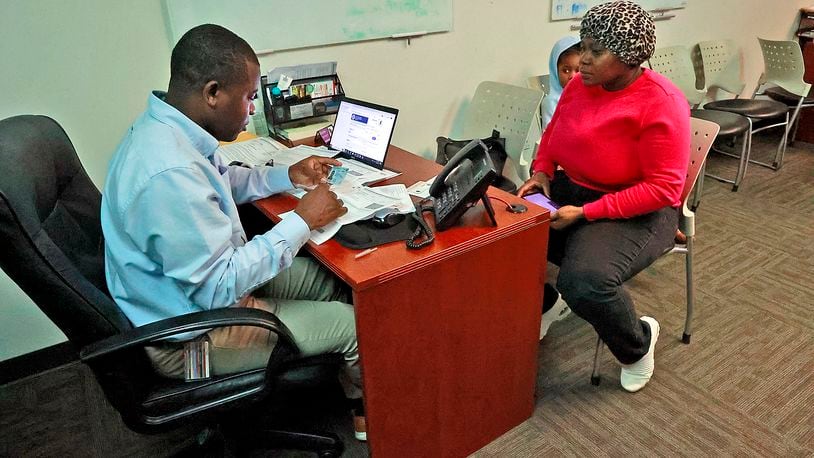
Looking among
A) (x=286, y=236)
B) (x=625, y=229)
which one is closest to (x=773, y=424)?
(x=625, y=229)

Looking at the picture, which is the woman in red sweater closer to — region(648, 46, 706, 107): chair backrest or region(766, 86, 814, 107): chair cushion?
region(648, 46, 706, 107): chair backrest

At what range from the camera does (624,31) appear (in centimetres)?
148

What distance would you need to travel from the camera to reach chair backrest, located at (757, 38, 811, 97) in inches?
138

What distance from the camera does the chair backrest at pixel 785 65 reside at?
3.52 metres

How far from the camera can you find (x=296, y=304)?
139 centimetres

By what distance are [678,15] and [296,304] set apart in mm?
3454

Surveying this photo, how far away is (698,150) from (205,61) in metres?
1.56

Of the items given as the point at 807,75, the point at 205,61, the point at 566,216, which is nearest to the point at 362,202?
the point at 205,61

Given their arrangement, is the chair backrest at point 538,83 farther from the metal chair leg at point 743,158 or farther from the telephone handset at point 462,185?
the telephone handset at point 462,185

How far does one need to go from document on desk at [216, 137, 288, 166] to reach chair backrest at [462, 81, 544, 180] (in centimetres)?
106

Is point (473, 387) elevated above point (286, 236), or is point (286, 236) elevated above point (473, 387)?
point (286, 236)

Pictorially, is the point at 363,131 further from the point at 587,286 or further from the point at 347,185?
the point at 587,286

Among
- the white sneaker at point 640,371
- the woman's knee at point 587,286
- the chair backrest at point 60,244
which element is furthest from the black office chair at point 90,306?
the white sneaker at point 640,371

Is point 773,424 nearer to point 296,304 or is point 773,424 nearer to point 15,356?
point 296,304
